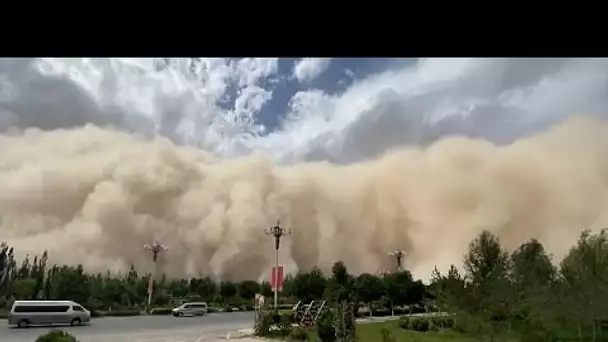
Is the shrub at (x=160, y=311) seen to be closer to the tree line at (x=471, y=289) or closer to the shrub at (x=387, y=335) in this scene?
the tree line at (x=471, y=289)

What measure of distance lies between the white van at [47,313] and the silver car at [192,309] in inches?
34.1

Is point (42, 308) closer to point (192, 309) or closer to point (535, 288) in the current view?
point (192, 309)

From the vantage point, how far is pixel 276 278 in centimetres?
550

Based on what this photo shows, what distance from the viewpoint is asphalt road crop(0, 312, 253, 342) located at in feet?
17.6

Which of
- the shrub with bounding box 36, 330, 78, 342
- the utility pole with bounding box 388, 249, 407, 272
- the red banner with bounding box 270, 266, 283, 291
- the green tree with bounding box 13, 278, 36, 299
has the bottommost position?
the shrub with bounding box 36, 330, 78, 342

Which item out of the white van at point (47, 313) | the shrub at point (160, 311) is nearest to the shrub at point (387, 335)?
the shrub at point (160, 311)

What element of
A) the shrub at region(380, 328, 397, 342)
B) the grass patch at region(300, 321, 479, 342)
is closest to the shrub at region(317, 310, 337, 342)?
the grass patch at region(300, 321, 479, 342)

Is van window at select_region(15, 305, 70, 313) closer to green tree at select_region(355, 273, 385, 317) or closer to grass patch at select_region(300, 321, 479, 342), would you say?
grass patch at select_region(300, 321, 479, 342)

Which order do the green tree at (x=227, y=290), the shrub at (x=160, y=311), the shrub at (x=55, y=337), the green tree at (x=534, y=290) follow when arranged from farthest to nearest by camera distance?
the shrub at (x=160, y=311)
the green tree at (x=227, y=290)
the green tree at (x=534, y=290)
the shrub at (x=55, y=337)

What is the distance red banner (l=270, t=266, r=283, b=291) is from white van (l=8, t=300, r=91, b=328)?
182 centimetres

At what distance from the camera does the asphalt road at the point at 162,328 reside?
5367 millimetres

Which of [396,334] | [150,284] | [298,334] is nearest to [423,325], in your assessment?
[396,334]
